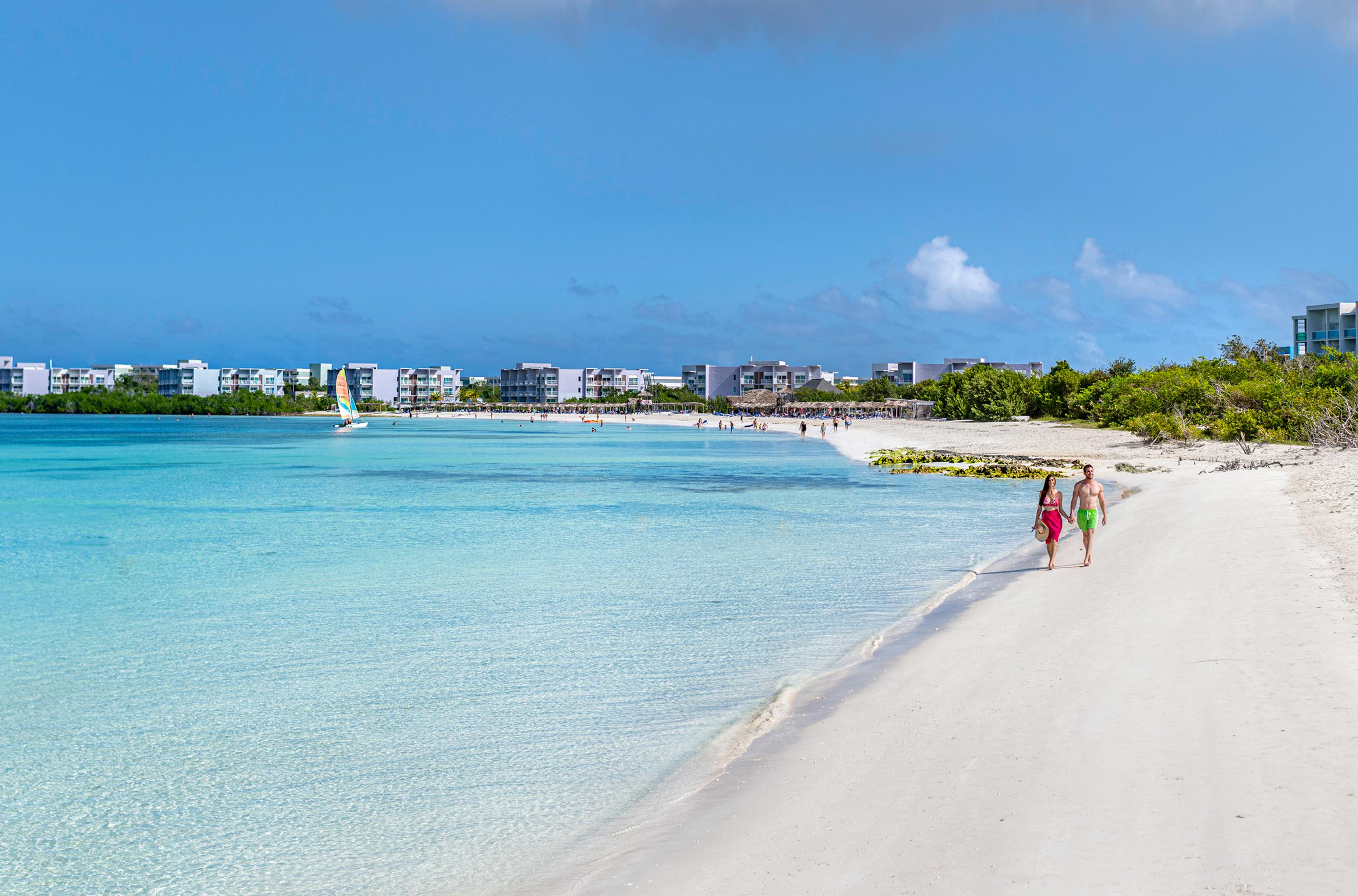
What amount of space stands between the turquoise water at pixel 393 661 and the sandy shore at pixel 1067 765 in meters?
0.98

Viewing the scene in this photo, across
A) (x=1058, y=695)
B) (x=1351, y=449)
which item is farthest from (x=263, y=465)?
(x=1058, y=695)

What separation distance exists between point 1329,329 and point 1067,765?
113 metres

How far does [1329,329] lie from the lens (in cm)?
10044

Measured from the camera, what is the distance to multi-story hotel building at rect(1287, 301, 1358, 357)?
97562 millimetres

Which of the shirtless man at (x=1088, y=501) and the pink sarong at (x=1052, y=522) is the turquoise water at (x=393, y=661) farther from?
the shirtless man at (x=1088, y=501)

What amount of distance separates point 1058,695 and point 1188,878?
3448mm

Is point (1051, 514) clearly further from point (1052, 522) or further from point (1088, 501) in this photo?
point (1088, 501)

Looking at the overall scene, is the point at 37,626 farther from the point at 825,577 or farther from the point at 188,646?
the point at 825,577

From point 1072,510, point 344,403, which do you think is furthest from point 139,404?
point 1072,510

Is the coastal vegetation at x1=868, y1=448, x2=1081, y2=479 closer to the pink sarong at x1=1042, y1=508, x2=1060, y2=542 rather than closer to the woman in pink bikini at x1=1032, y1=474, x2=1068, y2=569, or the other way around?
the woman in pink bikini at x1=1032, y1=474, x2=1068, y2=569

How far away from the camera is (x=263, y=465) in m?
50.6

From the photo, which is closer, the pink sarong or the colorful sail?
the pink sarong

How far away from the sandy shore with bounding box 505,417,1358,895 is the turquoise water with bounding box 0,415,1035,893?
98 centimetres

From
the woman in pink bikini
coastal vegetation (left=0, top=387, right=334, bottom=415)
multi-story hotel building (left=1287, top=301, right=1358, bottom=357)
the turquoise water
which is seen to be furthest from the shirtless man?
coastal vegetation (left=0, top=387, right=334, bottom=415)
